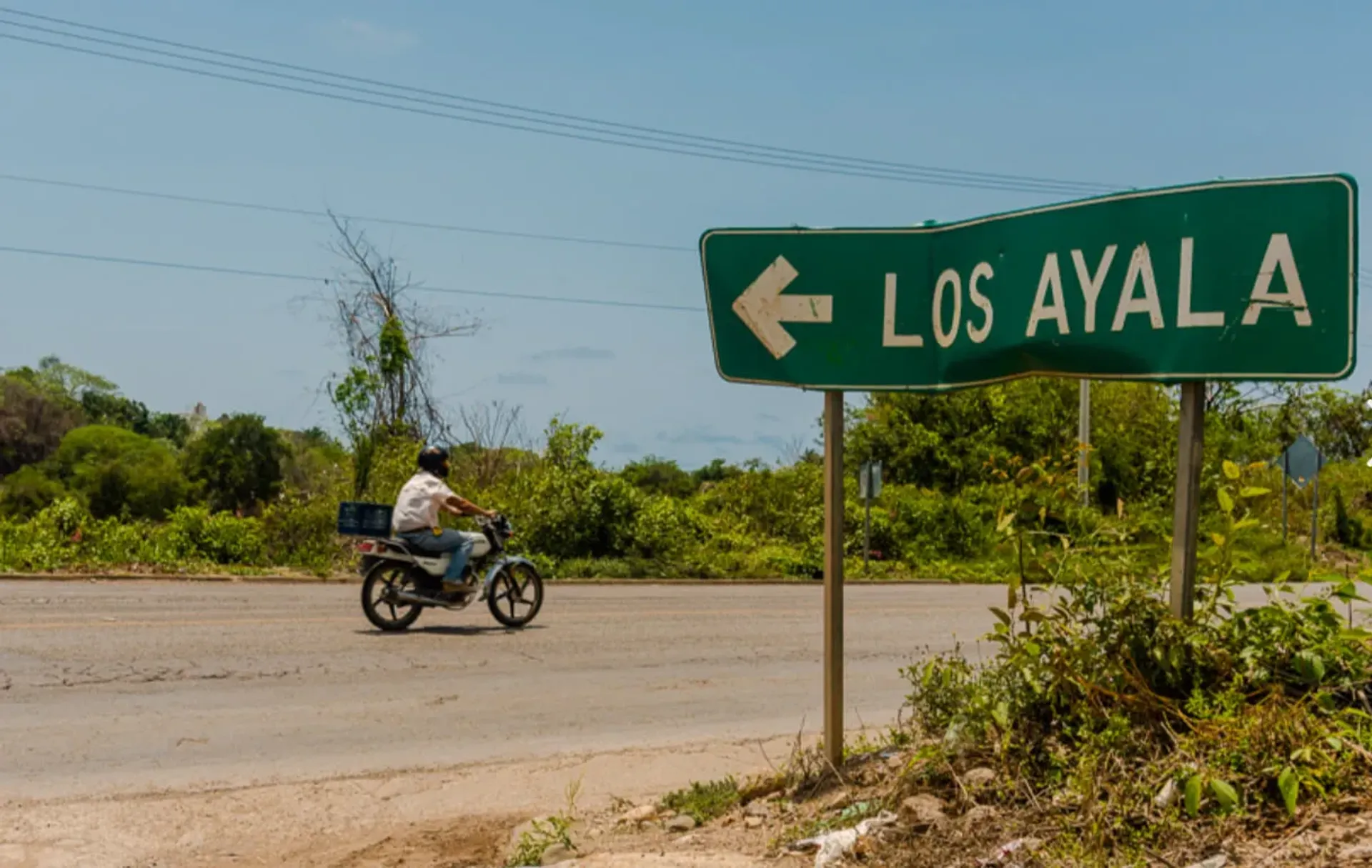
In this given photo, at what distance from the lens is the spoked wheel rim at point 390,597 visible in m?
13.1

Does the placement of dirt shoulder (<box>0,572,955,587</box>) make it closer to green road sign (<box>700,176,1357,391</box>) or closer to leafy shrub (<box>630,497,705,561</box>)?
leafy shrub (<box>630,497,705,561</box>)

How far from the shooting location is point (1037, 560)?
5.47 metres

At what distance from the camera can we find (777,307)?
588 cm

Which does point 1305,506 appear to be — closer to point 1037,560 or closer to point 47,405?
point 1037,560

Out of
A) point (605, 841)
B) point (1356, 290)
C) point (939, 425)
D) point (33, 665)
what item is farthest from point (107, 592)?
point (939, 425)

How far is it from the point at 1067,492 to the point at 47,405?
78157 mm

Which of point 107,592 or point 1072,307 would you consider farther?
point 107,592

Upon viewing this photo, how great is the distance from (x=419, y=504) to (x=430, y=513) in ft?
0.47

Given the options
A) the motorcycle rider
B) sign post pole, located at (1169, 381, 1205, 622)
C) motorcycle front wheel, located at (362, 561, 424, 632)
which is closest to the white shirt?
the motorcycle rider

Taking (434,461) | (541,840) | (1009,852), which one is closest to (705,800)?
(541,840)

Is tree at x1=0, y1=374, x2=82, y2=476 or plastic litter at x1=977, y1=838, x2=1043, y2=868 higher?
tree at x1=0, y1=374, x2=82, y2=476

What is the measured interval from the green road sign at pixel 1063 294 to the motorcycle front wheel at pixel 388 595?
796 centimetres

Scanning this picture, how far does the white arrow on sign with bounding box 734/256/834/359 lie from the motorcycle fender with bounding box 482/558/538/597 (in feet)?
27.1

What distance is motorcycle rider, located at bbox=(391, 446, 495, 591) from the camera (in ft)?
43.3
